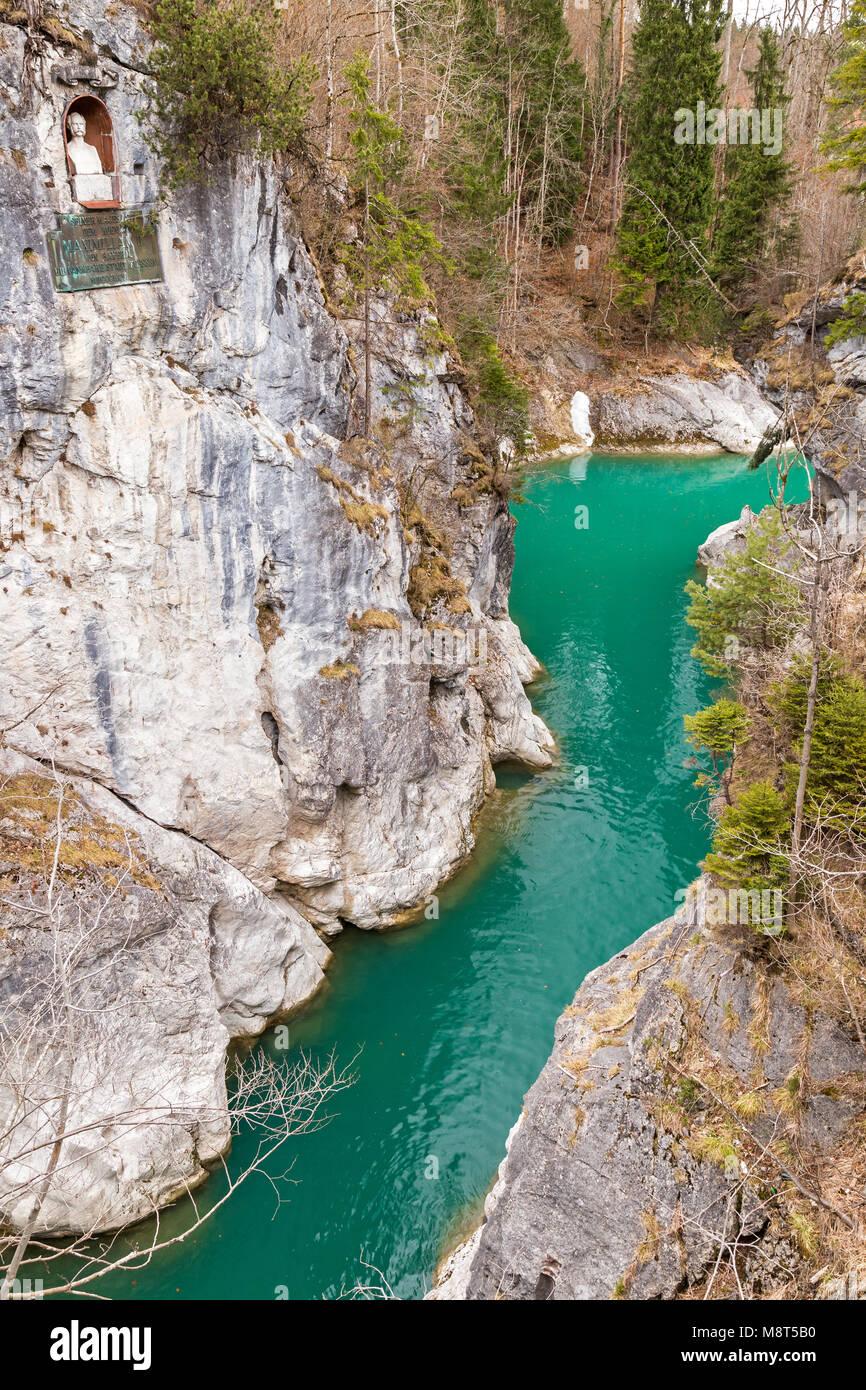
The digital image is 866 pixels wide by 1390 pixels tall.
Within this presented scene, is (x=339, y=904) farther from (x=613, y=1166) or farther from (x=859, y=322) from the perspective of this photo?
(x=859, y=322)

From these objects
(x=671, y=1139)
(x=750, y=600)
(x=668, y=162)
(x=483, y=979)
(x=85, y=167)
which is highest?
(x=668, y=162)

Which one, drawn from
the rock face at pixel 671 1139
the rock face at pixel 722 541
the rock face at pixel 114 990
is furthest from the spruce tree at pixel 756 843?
the rock face at pixel 722 541

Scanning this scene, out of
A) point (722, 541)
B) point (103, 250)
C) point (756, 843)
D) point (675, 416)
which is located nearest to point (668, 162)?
point (675, 416)

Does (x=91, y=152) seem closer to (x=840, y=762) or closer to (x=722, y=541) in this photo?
(x=840, y=762)

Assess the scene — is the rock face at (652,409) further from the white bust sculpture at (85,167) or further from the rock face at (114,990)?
the rock face at (114,990)

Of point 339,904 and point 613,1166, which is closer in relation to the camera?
point 613,1166

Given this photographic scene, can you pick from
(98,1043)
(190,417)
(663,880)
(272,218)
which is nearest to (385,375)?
(272,218)
